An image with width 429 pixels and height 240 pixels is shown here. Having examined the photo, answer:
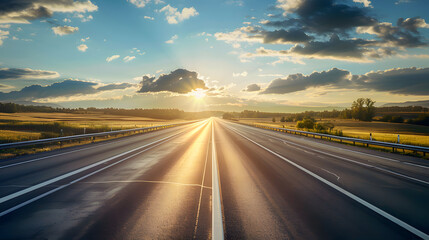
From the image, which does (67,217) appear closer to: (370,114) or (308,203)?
(308,203)

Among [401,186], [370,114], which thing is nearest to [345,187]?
[401,186]

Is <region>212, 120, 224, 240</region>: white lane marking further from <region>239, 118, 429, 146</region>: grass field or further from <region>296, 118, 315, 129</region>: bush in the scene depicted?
<region>296, 118, 315, 129</region>: bush

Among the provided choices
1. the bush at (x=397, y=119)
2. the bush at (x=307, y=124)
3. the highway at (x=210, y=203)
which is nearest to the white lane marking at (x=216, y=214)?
the highway at (x=210, y=203)

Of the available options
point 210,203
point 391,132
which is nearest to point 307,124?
point 391,132

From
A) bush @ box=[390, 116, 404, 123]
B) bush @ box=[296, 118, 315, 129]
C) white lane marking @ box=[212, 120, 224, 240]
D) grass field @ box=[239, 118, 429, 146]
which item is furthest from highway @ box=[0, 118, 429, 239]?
bush @ box=[390, 116, 404, 123]

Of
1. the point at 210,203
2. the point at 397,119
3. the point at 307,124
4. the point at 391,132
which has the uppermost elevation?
the point at 397,119

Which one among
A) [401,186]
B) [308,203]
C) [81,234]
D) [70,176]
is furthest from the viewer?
[70,176]

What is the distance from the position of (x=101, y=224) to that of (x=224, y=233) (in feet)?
7.56

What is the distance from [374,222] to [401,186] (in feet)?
11.9

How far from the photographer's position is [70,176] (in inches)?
291

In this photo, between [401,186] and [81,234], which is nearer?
[81,234]

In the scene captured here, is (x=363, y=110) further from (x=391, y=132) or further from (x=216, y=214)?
(x=216, y=214)

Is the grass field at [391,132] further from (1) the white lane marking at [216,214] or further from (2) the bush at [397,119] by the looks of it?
(1) the white lane marking at [216,214]

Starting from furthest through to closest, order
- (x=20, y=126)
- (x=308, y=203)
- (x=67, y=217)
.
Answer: (x=20, y=126) → (x=308, y=203) → (x=67, y=217)
